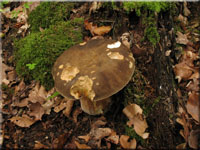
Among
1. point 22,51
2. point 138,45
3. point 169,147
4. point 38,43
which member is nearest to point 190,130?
point 169,147

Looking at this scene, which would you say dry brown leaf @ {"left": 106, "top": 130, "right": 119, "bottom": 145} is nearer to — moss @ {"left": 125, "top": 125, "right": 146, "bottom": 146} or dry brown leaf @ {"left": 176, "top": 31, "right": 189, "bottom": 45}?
moss @ {"left": 125, "top": 125, "right": 146, "bottom": 146}

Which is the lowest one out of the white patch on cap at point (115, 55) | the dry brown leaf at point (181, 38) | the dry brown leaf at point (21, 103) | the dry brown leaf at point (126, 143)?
the dry brown leaf at point (126, 143)

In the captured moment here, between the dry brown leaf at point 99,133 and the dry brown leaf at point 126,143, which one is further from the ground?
the dry brown leaf at point 99,133

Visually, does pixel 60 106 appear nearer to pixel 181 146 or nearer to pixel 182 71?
pixel 181 146

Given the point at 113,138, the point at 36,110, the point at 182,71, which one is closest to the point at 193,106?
the point at 182,71

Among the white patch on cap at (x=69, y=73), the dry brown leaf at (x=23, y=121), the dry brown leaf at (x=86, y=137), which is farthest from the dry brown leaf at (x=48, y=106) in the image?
the white patch on cap at (x=69, y=73)

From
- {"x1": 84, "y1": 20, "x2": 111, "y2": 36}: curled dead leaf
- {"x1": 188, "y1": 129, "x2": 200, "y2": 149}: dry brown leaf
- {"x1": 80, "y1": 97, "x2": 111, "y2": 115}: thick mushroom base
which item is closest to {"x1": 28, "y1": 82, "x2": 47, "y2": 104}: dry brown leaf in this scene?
{"x1": 80, "y1": 97, "x2": 111, "y2": 115}: thick mushroom base

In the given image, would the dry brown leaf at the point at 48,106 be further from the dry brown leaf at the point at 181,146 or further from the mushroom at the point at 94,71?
the dry brown leaf at the point at 181,146
